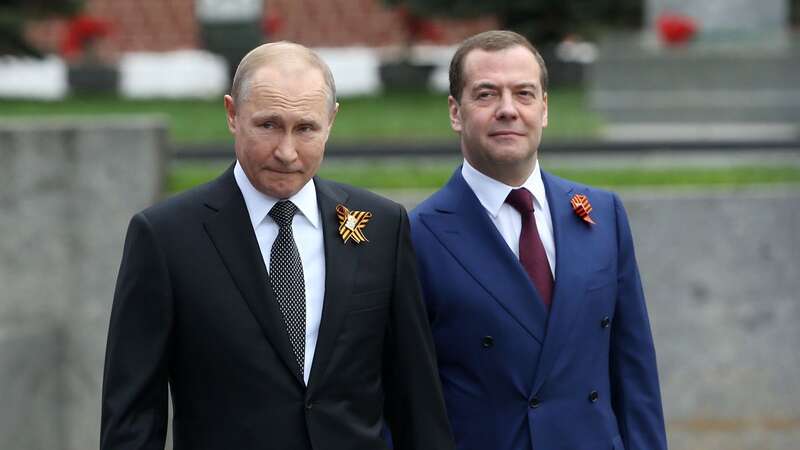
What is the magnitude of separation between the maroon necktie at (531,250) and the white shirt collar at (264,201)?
2.14 feet

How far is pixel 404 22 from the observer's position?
34.0 m

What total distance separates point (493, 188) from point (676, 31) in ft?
51.6

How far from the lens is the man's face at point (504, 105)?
410cm

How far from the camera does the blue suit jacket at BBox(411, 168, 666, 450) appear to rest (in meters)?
4.13

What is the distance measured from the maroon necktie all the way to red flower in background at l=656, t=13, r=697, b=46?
15.7 m

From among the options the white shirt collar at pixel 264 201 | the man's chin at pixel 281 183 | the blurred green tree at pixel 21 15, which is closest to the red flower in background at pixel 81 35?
the blurred green tree at pixel 21 15

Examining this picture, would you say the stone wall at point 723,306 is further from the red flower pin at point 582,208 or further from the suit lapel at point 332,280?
the suit lapel at point 332,280

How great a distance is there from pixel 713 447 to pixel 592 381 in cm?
500

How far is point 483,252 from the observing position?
13.9 ft

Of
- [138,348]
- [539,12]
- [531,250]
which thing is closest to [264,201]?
[138,348]

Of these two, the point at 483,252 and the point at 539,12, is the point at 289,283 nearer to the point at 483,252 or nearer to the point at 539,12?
the point at 483,252

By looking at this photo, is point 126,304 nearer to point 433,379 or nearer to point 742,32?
point 433,379

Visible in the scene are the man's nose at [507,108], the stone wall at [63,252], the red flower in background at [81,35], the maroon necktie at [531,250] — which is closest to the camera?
the man's nose at [507,108]

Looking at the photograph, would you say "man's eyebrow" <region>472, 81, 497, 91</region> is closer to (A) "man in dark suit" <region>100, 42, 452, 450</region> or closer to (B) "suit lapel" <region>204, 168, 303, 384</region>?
(A) "man in dark suit" <region>100, 42, 452, 450</region>
